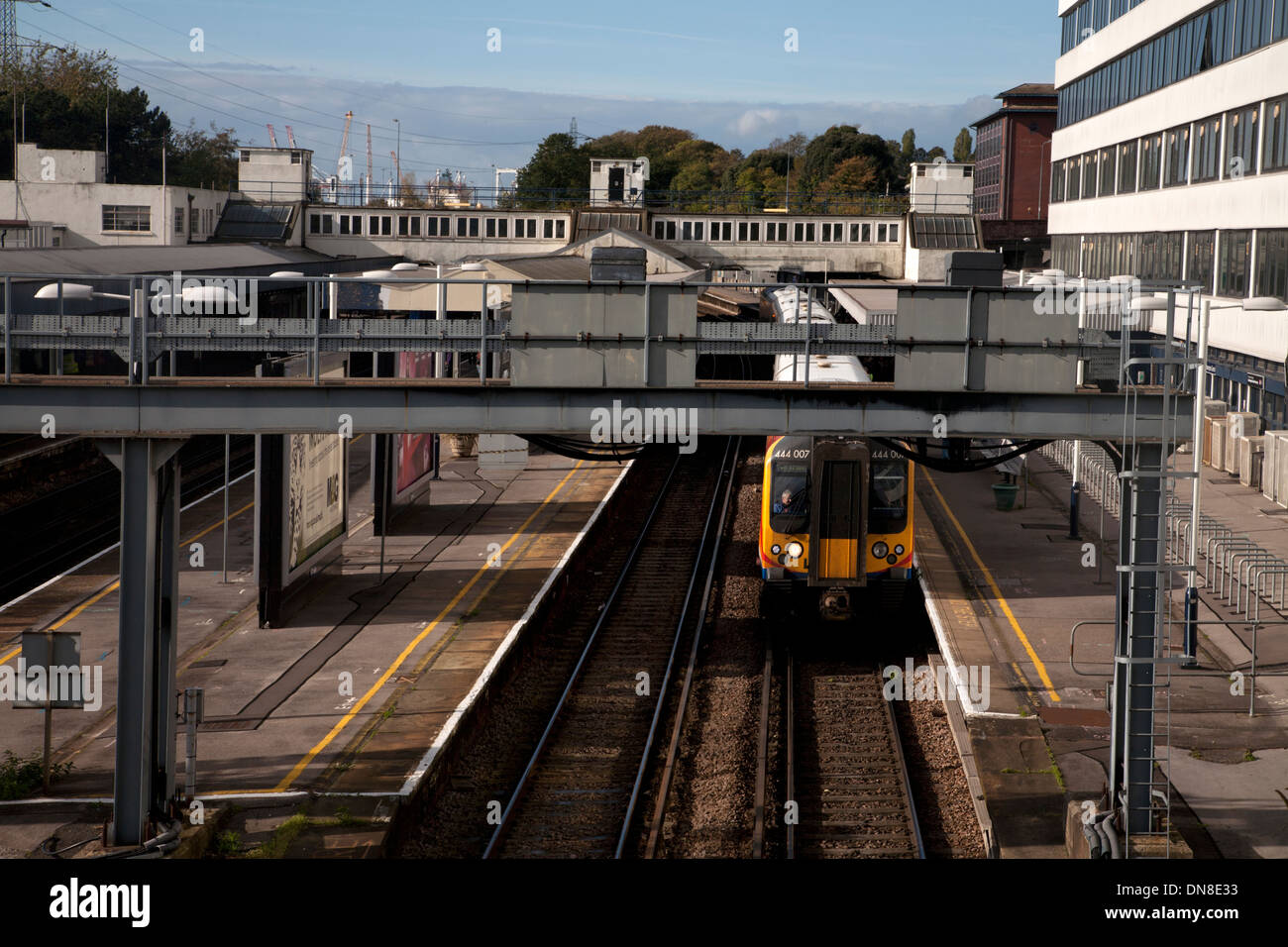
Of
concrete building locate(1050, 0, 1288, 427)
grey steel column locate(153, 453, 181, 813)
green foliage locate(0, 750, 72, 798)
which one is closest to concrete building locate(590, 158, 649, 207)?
concrete building locate(1050, 0, 1288, 427)

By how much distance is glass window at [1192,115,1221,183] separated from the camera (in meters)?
30.9

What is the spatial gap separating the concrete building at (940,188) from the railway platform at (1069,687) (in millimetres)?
39807

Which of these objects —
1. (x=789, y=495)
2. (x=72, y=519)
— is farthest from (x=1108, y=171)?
(x=72, y=519)

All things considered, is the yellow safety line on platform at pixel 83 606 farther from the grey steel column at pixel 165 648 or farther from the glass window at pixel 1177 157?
the glass window at pixel 1177 157

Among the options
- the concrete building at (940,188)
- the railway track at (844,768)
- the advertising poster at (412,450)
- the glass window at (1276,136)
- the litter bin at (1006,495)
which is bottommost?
the railway track at (844,768)

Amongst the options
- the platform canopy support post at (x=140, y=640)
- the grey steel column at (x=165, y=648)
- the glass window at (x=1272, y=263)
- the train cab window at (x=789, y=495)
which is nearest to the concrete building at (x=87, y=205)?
the glass window at (x=1272, y=263)

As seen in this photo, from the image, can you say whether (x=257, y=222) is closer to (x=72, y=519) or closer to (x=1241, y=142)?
(x=72, y=519)

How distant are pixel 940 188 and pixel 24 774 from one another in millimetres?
58015

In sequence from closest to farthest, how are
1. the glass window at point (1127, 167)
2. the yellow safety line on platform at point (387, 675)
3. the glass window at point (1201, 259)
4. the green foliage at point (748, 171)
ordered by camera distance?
1. the yellow safety line on platform at point (387, 675)
2. the glass window at point (1201, 259)
3. the glass window at point (1127, 167)
4. the green foliage at point (748, 171)

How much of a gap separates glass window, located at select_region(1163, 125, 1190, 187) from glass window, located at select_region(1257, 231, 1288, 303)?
6.05m

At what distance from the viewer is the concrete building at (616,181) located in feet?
218

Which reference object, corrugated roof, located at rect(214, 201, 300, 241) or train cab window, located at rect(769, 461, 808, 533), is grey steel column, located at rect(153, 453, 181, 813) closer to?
train cab window, located at rect(769, 461, 808, 533)

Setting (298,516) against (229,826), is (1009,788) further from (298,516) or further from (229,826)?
(298,516)
